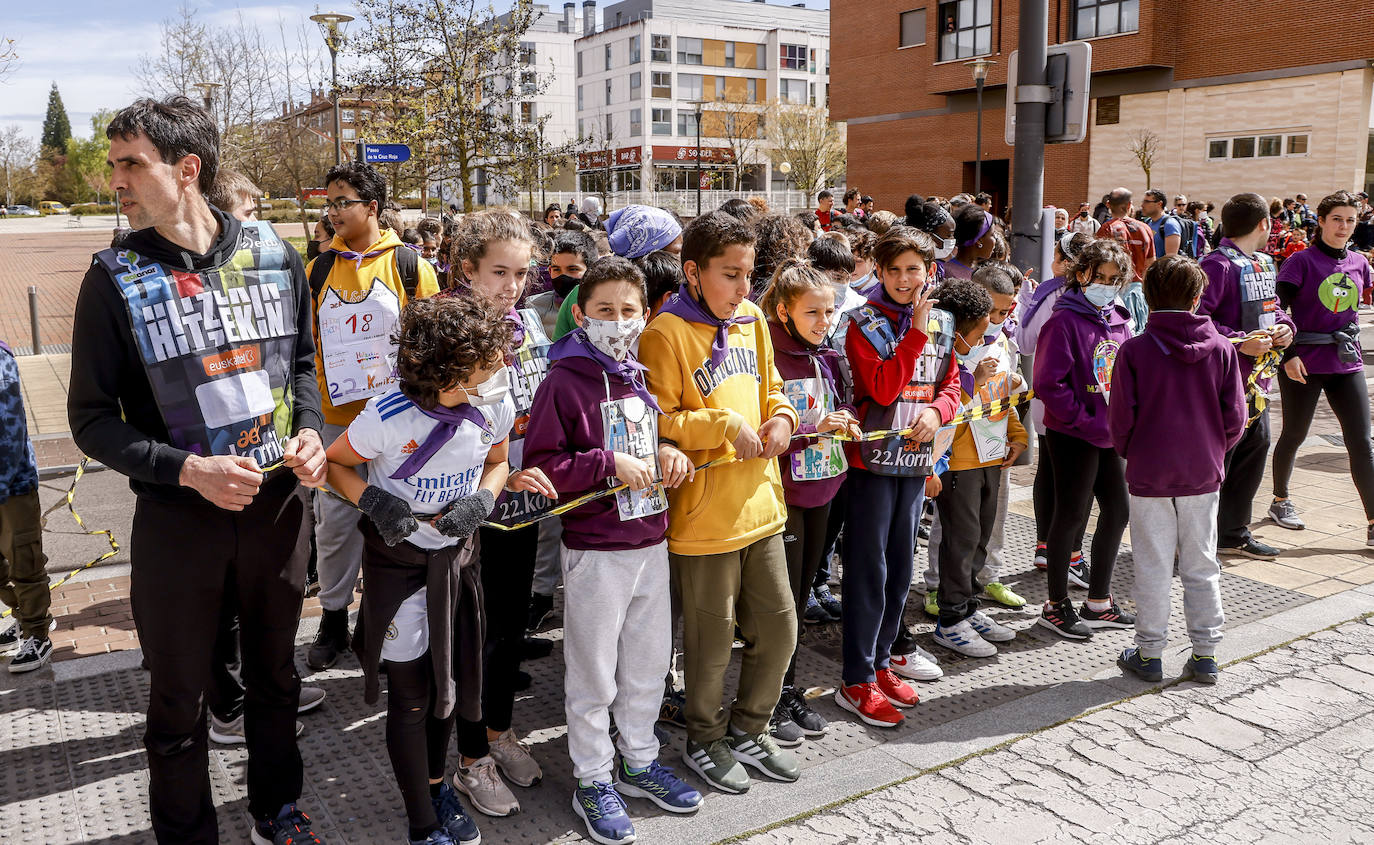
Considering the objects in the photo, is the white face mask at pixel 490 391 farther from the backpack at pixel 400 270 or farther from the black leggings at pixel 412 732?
the backpack at pixel 400 270

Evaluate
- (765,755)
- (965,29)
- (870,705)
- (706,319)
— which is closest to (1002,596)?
(870,705)

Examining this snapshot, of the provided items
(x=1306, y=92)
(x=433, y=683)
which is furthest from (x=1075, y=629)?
(x=1306, y=92)

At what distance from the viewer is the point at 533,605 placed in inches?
211

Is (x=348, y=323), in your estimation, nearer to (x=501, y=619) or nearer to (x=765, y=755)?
(x=501, y=619)

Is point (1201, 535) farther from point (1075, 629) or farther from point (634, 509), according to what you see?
point (634, 509)

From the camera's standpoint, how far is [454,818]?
3.34 metres

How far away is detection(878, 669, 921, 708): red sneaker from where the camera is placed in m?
4.43

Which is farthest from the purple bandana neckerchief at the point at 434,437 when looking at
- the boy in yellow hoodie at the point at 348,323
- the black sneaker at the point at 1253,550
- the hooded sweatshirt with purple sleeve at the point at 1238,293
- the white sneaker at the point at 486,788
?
the black sneaker at the point at 1253,550

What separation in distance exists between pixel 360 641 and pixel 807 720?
1830 mm

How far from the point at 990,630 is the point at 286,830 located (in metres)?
3.41

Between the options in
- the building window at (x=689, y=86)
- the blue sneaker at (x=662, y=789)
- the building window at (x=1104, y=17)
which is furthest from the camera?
the building window at (x=689, y=86)

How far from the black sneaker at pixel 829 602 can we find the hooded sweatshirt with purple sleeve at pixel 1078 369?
1.46 metres

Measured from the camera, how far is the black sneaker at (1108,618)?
5.29 meters

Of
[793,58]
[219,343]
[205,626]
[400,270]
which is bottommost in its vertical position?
[205,626]
